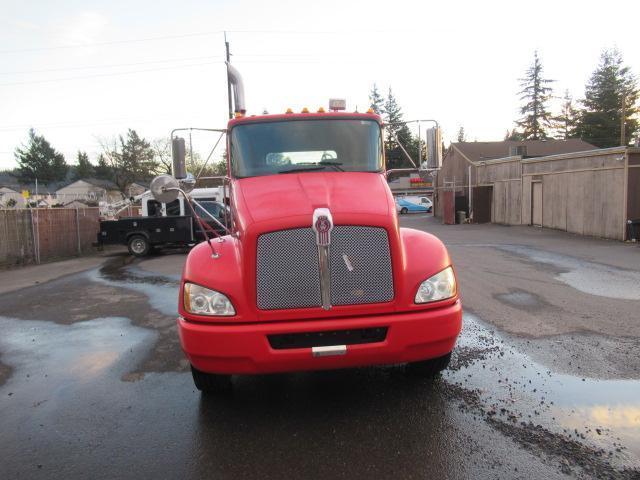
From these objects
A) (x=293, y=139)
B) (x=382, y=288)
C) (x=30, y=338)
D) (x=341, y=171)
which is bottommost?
(x=30, y=338)

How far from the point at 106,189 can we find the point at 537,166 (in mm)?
68398

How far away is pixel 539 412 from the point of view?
11.9 feet

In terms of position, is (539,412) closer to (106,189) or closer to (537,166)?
(537,166)

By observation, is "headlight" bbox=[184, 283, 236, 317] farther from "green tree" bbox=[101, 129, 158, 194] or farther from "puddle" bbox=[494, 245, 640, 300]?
"green tree" bbox=[101, 129, 158, 194]

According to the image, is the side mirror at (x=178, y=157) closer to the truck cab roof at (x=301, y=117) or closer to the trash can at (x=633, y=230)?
the truck cab roof at (x=301, y=117)

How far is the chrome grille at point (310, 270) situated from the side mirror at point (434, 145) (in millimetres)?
2417

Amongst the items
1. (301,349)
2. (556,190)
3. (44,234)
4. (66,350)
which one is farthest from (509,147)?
(301,349)

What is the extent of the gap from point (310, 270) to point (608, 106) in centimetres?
6891

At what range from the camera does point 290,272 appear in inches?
133

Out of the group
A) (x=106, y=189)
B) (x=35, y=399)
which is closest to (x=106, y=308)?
(x=35, y=399)

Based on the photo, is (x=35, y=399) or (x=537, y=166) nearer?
(x=35, y=399)

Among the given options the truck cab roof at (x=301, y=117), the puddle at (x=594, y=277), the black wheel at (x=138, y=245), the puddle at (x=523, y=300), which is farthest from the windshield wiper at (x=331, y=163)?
the black wheel at (x=138, y=245)

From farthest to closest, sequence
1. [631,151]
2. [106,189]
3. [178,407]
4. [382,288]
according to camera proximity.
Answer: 1. [106,189]
2. [631,151]
3. [178,407]
4. [382,288]

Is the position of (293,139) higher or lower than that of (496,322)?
higher
